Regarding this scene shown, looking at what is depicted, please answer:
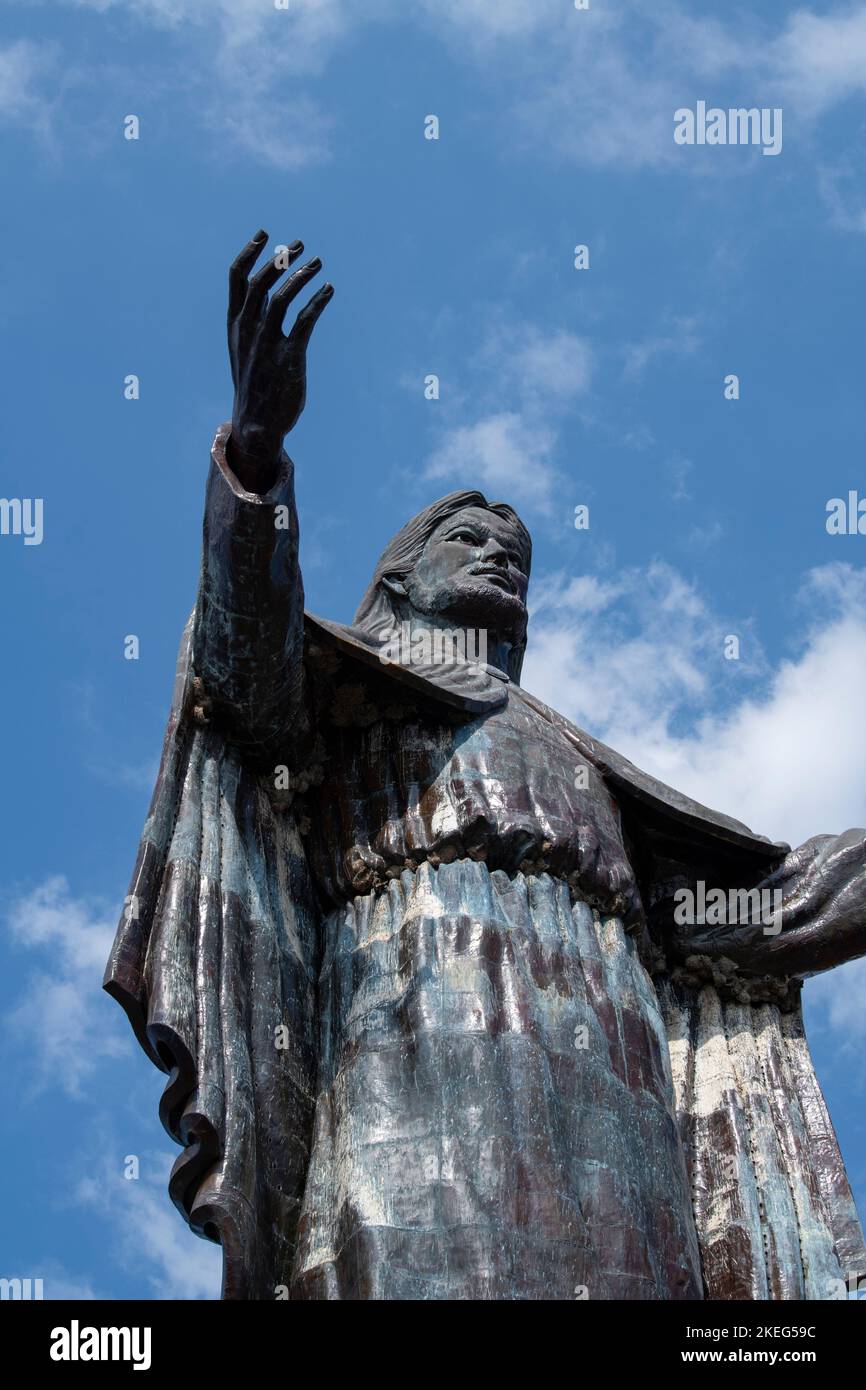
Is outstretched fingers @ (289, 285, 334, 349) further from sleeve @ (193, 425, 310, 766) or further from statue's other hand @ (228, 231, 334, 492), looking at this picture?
sleeve @ (193, 425, 310, 766)

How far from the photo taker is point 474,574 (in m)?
16.1

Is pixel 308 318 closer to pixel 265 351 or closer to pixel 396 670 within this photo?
pixel 265 351

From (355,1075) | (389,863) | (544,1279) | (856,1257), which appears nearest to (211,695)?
(389,863)

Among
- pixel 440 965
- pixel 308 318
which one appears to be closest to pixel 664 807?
pixel 440 965

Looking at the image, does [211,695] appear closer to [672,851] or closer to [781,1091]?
[672,851]

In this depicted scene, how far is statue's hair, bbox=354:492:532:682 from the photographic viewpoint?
16.3 m

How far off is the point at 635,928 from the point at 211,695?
3.00 meters

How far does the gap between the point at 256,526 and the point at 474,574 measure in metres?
2.84

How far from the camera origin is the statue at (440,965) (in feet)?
41.3

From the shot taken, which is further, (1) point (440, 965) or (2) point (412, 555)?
(2) point (412, 555)

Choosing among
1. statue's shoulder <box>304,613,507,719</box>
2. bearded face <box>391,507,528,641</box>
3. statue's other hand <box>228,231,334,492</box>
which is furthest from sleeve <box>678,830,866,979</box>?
statue's other hand <box>228,231,334,492</box>

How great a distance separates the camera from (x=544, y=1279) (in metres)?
12.2

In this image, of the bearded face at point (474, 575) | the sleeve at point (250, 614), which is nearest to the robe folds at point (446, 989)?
the sleeve at point (250, 614)

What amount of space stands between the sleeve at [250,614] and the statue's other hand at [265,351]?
181 mm
